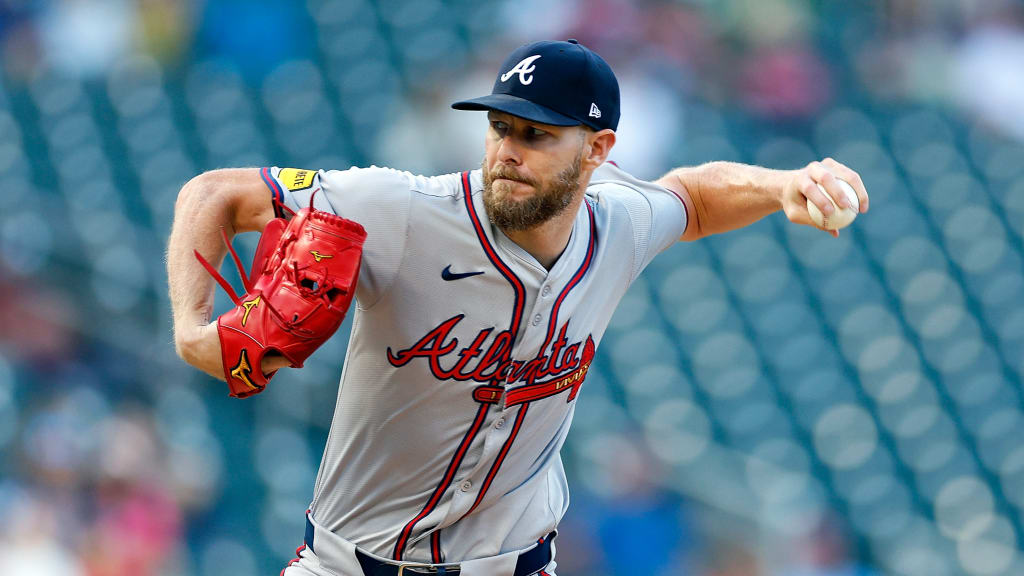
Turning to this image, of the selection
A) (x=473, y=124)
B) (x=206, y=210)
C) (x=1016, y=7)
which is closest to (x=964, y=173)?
(x=1016, y=7)

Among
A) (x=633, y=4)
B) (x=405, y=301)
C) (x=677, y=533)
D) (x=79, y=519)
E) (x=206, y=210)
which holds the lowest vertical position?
(x=677, y=533)

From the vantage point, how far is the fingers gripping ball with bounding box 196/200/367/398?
1839mm

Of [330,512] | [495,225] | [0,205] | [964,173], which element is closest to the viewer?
[495,225]

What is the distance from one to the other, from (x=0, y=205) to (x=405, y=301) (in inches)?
174

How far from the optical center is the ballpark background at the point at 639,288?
480cm

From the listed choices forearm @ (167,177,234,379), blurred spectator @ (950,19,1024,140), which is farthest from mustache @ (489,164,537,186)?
blurred spectator @ (950,19,1024,140)

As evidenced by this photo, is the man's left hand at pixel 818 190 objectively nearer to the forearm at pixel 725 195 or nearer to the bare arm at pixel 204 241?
the forearm at pixel 725 195

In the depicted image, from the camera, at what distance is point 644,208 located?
8.13 ft

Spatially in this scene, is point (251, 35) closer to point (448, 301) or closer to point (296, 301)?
point (448, 301)

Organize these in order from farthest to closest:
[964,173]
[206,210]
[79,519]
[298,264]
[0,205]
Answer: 1. [964,173]
2. [0,205]
3. [79,519]
4. [206,210]
5. [298,264]

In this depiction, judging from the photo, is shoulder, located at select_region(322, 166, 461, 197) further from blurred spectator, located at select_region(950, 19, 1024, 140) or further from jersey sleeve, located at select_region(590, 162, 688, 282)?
blurred spectator, located at select_region(950, 19, 1024, 140)

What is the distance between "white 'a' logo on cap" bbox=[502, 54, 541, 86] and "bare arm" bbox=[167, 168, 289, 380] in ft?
1.59

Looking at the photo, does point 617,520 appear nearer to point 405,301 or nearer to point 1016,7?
point 405,301

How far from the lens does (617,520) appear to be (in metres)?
4.77
